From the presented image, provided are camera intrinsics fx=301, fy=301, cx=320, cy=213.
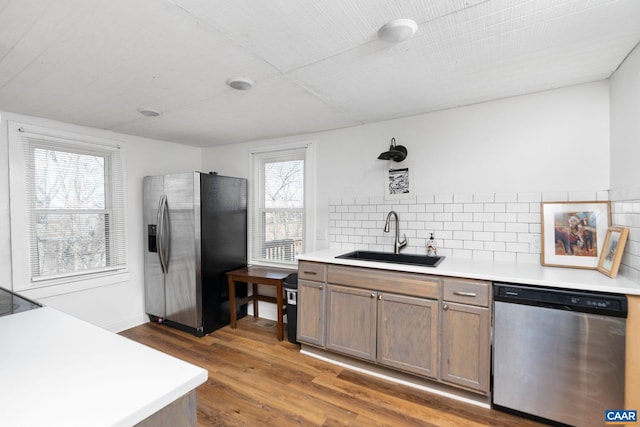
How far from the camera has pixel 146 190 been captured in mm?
3537

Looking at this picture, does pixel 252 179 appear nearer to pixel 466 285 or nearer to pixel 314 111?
pixel 314 111

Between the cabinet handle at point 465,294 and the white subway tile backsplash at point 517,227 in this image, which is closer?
the cabinet handle at point 465,294

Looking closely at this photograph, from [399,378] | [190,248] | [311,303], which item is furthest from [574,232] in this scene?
[190,248]

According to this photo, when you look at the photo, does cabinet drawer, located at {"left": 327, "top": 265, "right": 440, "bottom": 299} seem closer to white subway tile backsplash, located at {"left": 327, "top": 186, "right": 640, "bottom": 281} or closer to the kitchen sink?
the kitchen sink

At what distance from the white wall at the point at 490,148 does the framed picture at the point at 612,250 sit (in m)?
0.38

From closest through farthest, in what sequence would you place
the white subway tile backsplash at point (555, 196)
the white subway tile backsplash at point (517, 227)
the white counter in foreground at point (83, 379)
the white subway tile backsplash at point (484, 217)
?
the white counter in foreground at point (83, 379), the white subway tile backsplash at point (555, 196), the white subway tile backsplash at point (517, 227), the white subway tile backsplash at point (484, 217)

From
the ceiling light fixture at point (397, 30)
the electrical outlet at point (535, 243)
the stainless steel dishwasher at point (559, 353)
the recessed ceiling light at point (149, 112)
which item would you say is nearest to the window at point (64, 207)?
the recessed ceiling light at point (149, 112)

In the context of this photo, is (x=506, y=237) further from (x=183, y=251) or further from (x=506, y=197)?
(x=183, y=251)

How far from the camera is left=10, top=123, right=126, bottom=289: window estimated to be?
2.73 metres

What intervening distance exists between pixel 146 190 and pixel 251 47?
2.59 metres

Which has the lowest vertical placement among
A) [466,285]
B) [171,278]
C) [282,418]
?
[282,418]

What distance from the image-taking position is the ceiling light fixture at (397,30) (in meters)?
1.45

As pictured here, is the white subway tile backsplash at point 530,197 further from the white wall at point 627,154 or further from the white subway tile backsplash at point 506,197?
the white wall at point 627,154

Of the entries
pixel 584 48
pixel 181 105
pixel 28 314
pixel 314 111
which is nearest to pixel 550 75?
pixel 584 48
